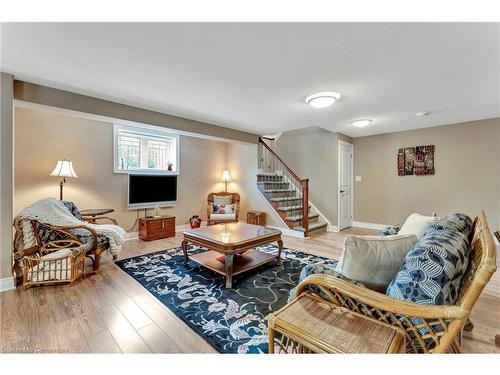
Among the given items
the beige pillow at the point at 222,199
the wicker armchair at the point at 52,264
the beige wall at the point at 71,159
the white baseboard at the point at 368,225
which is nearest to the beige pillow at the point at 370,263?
the wicker armchair at the point at 52,264

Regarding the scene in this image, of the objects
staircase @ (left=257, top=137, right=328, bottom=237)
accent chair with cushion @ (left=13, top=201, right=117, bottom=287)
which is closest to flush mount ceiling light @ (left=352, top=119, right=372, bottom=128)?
staircase @ (left=257, top=137, right=328, bottom=237)

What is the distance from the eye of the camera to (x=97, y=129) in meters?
4.19

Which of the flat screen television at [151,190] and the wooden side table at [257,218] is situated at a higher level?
the flat screen television at [151,190]

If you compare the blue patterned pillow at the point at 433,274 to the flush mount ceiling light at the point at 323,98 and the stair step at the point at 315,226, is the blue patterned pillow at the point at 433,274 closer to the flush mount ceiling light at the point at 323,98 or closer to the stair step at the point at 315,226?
the flush mount ceiling light at the point at 323,98

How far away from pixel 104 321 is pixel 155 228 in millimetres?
2590

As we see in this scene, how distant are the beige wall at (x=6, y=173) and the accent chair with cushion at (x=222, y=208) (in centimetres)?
318


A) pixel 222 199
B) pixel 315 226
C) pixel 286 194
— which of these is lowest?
pixel 315 226

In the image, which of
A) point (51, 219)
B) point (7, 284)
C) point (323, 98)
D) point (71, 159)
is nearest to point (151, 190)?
point (71, 159)

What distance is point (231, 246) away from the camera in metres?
2.52

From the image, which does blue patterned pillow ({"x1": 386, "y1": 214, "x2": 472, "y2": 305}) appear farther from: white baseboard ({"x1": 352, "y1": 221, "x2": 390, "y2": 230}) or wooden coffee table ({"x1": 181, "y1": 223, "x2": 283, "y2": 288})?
white baseboard ({"x1": 352, "y1": 221, "x2": 390, "y2": 230})

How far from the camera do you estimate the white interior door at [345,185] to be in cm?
534

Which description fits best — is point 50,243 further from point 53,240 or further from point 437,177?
point 437,177

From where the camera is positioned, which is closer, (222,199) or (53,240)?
(53,240)
